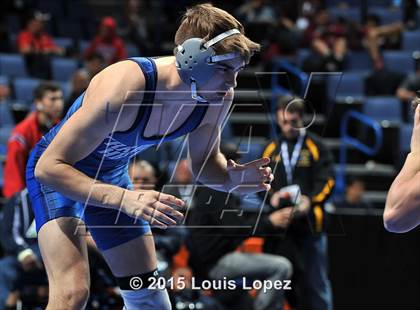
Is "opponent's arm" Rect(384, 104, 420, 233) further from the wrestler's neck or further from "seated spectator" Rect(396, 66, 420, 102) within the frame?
"seated spectator" Rect(396, 66, 420, 102)

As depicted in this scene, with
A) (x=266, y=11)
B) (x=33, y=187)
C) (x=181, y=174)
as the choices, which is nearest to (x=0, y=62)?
(x=266, y=11)

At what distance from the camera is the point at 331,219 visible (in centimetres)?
674

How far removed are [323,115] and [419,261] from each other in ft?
10.2

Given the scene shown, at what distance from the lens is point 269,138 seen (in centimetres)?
749

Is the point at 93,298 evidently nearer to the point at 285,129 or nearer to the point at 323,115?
the point at 285,129

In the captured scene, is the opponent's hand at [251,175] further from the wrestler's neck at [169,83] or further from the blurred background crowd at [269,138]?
the blurred background crowd at [269,138]

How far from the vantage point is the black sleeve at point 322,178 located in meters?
5.99

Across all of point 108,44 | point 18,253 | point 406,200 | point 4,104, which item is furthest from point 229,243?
point 108,44

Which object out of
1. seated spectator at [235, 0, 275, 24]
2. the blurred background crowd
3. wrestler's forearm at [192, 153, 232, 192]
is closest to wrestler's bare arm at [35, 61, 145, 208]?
wrestler's forearm at [192, 153, 232, 192]

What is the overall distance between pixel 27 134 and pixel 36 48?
473 centimetres

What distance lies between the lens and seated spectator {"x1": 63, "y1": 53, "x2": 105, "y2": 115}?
7.89 metres

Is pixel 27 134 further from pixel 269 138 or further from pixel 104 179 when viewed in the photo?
pixel 104 179

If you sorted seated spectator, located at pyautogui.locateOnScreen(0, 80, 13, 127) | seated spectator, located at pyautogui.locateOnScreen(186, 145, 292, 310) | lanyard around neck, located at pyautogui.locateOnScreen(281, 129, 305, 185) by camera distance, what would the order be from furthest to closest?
seated spectator, located at pyautogui.locateOnScreen(0, 80, 13, 127)
lanyard around neck, located at pyautogui.locateOnScreen(281, 129, 305, 185)
seated spectator, located at pyautogui.locateOnScreen(186, 145, 292, 310)

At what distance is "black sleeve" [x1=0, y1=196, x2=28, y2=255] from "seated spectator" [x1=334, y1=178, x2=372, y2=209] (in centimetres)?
263
